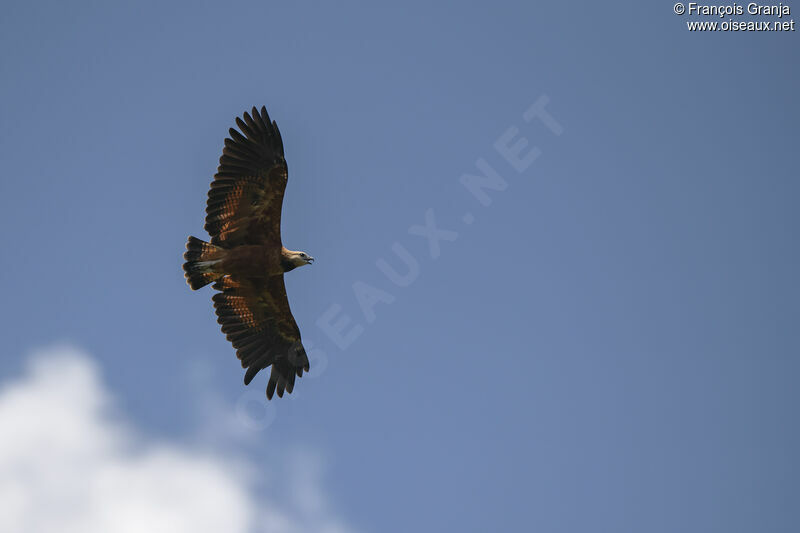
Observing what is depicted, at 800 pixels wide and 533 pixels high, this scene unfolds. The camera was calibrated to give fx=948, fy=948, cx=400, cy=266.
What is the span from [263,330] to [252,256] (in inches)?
85.3

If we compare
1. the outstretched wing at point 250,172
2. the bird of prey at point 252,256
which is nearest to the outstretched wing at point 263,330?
the bird of prey at point 252,256

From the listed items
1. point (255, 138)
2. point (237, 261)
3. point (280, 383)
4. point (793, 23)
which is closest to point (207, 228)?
point (237, 261)

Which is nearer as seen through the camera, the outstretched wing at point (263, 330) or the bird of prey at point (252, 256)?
the bird of prey at point (252, 256)

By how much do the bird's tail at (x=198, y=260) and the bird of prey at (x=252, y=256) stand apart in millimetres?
21

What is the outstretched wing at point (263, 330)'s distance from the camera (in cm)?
2130

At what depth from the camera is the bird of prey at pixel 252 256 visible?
19.8 metres

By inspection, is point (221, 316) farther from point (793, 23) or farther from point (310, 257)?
point (793, 23)

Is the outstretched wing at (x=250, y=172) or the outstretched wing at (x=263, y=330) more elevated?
the outstretched wing at (x=250, y=172)

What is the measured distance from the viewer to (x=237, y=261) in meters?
20.2

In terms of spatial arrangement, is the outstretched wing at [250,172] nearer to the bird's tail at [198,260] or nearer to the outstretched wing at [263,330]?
the bird's tail at [198,260]

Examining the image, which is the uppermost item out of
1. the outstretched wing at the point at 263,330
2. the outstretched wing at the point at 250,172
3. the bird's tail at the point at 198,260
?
the outstretched wing at the point at 250,172

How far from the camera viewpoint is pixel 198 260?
20.1 metres

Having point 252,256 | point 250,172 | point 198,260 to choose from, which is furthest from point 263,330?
point 250,172

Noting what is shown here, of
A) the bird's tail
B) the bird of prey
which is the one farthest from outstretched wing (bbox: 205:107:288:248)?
the bird's tail
